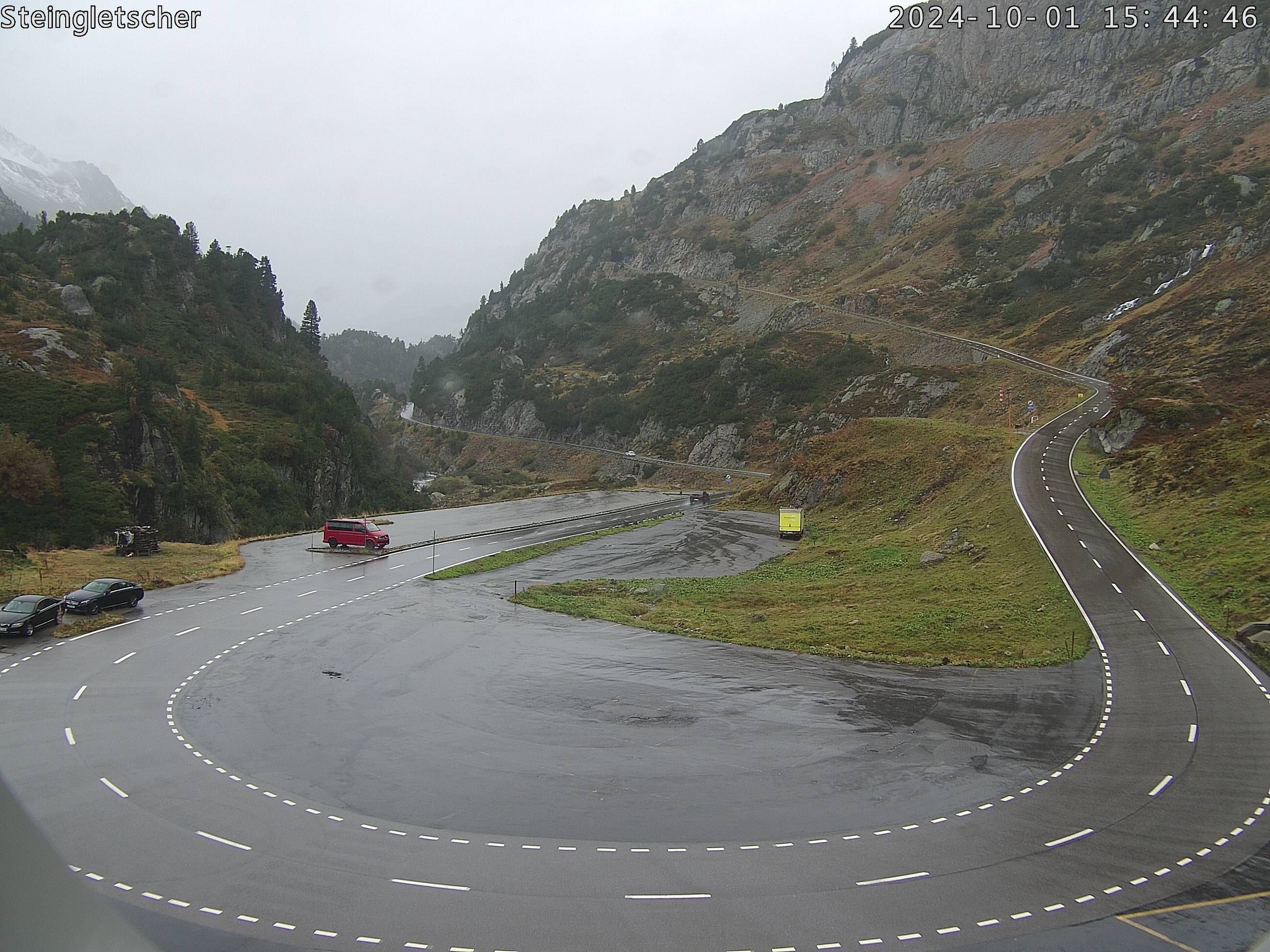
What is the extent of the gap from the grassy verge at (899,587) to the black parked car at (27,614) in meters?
17.1

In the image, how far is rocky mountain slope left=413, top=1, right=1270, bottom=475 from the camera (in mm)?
81812

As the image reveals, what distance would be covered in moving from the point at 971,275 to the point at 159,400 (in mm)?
118127

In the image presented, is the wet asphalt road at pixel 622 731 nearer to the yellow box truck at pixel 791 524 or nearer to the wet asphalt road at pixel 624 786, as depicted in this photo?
the wet asphalt road at pixel 624 786

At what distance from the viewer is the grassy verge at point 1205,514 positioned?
84.3ft

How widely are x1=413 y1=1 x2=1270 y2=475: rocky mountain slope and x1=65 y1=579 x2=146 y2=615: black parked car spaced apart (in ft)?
178

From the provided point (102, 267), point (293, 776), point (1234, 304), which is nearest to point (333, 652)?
point (293, 776)

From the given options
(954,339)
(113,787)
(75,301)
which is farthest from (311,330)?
(113,787)

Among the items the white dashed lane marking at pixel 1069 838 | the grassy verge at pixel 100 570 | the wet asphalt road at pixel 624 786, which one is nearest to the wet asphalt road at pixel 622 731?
the wet asphalt road at pixel 624 786

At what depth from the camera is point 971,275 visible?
125812mm

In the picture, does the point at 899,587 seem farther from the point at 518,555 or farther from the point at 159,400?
the point at 159,400

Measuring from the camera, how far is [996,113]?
563ft

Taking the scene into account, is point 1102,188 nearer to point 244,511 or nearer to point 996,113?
point 996,113

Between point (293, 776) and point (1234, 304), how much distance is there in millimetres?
82958

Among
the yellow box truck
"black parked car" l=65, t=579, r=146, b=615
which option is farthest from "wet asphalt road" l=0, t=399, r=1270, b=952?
the yellow box truck
